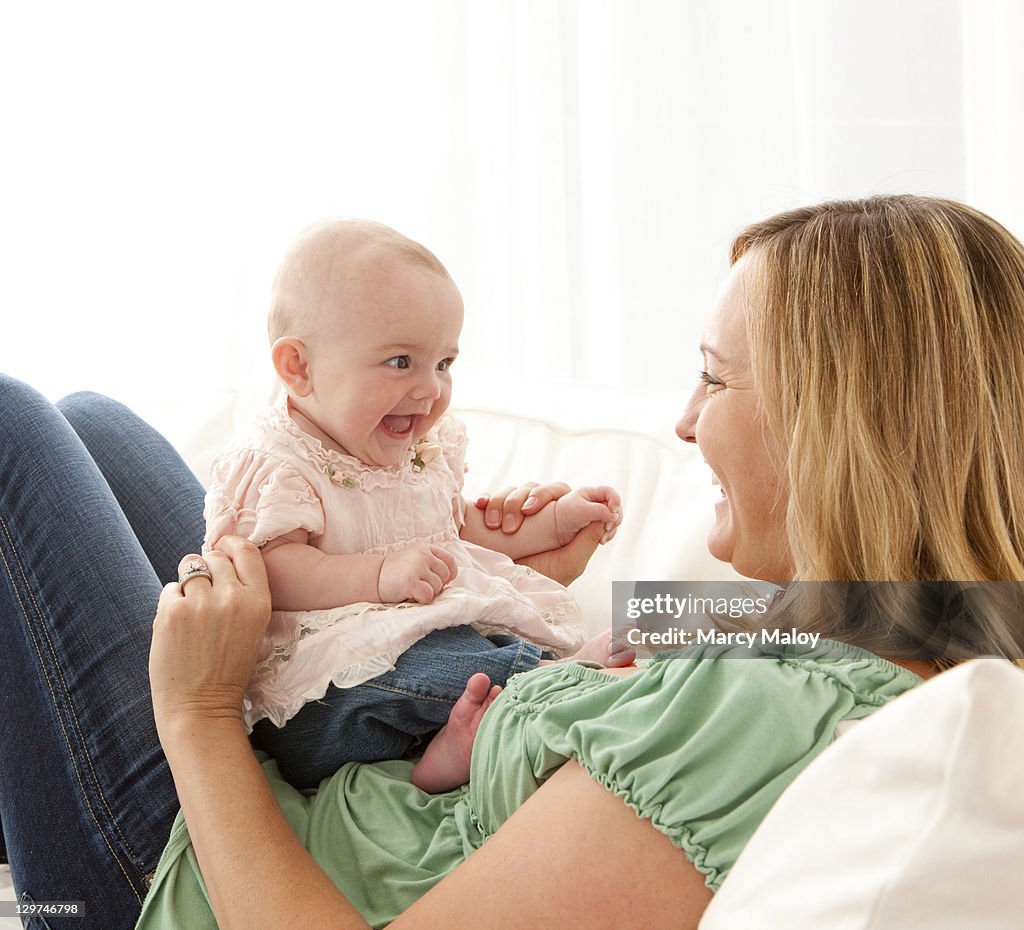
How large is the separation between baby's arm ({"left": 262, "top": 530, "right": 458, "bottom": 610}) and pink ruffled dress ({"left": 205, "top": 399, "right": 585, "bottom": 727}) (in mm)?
14

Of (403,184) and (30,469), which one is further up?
(403,184)

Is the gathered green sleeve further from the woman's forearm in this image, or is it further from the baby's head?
the baby's head

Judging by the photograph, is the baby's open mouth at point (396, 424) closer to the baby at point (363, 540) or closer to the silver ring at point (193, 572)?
the baby at point (363, 540)

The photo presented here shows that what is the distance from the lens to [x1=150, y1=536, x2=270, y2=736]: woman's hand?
1173 mm

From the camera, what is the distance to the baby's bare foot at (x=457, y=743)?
1.17 meters

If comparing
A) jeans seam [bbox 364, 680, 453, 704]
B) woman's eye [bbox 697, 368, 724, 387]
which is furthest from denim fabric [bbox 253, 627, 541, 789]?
woman's eye [bbox 697, 368, 724, 387]

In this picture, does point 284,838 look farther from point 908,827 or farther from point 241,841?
point 908,827

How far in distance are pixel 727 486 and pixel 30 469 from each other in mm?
872

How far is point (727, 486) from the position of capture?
1.14m

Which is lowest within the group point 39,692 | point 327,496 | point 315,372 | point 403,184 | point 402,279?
point 39,692

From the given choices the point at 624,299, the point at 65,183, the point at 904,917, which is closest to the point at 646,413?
the point at 624,299

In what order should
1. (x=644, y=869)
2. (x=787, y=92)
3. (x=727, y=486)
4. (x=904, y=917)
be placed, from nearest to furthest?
(x=904, y=917), (x=644, y=869), (x=727, y=486), (x=787, y=92)

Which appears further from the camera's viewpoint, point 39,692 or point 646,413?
point 646,413

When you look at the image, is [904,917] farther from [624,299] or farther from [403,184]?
[403,184]
